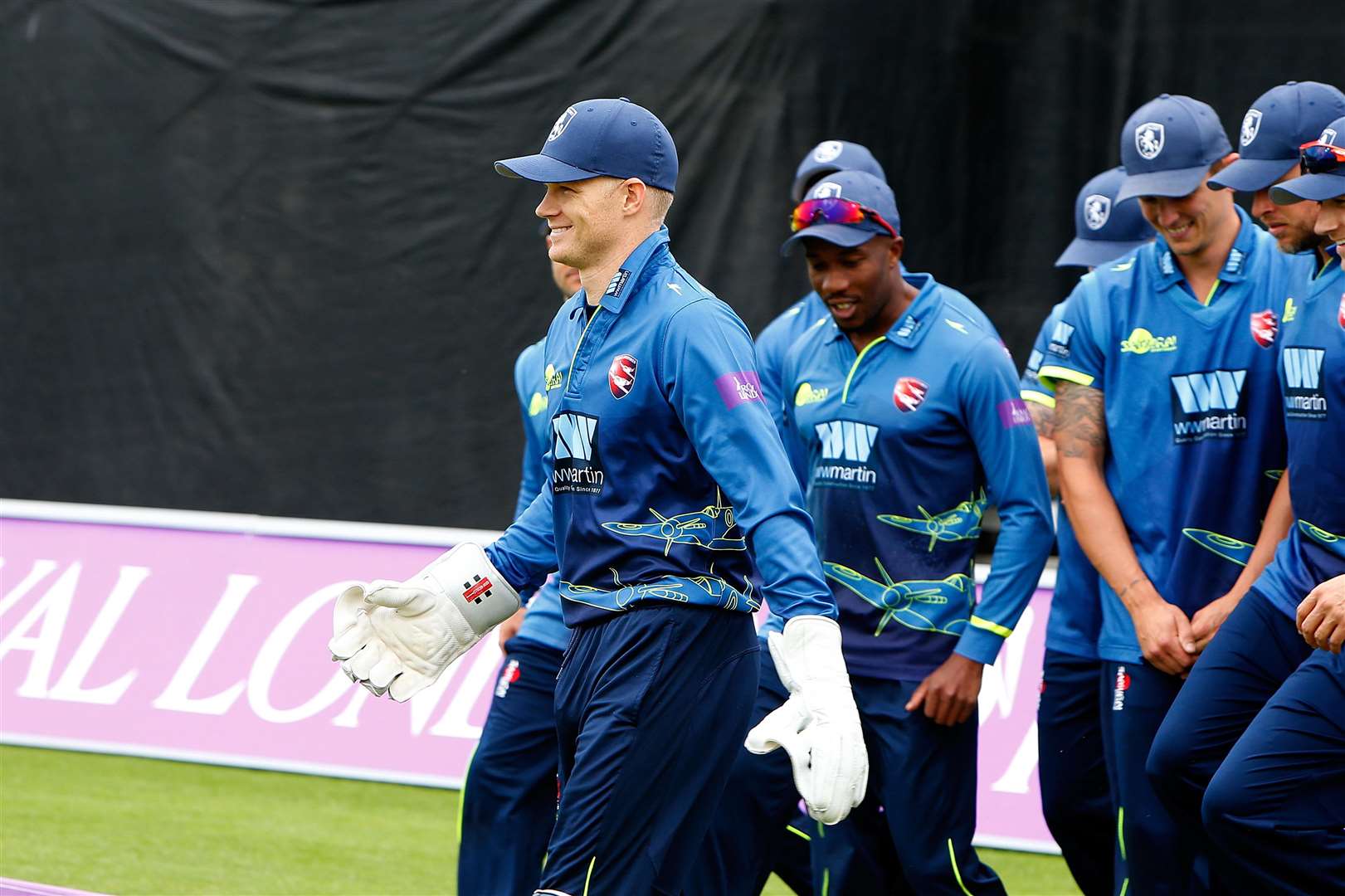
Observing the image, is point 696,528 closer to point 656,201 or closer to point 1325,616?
point 656,201

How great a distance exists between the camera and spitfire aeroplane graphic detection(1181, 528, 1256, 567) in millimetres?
4562

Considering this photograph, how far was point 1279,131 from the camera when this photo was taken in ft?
15.1

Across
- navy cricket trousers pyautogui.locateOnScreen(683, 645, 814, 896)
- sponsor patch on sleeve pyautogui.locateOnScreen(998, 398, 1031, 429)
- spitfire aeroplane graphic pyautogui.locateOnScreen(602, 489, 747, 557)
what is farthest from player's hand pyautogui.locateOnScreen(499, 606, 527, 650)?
spitfire aeroplane graphic pyautogui.locateOnScreen(602, 489, 747, 557)

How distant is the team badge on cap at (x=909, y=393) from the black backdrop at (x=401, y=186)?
3.26m

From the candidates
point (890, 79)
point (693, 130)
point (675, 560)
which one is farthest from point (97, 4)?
point (675, 560)

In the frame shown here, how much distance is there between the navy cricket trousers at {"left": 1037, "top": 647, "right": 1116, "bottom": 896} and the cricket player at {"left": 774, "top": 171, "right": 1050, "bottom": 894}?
44 centimetres

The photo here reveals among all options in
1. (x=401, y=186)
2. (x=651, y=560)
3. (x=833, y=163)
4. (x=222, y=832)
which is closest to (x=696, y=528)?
(x=651, y=560)

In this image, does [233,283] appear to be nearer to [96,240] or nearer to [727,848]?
[96,240]

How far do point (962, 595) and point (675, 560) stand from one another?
60.8 inches

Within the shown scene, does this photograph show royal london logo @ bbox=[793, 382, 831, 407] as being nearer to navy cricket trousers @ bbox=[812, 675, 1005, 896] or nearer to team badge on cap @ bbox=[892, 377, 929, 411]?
team badge on cap @ bbox=[892, 377, 929, 411]

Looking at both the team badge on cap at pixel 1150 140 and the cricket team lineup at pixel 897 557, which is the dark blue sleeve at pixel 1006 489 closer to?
the cricket team lineup at pixel 897 557

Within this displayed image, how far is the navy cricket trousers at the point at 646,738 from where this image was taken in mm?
3373

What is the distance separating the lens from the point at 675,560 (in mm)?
3506

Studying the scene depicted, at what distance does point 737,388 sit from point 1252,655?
1.61 m
